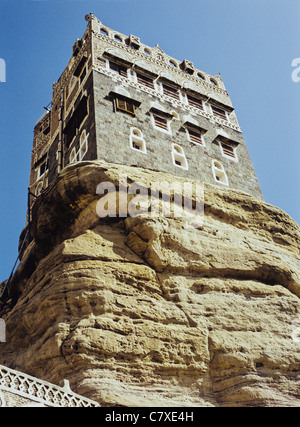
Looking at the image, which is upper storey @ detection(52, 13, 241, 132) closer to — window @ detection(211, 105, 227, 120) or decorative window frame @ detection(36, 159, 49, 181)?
window @ detection(211, 105, 227, 120)

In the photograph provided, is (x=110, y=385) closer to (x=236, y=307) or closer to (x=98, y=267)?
(x=98, y=267)

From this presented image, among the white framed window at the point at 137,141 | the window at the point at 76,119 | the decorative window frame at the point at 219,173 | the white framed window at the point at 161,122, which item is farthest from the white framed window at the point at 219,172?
the window at the point at 76,119

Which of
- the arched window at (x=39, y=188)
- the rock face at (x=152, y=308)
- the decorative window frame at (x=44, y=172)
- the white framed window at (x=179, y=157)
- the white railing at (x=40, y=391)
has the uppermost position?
the decorative window frame at (x=44, y=172)

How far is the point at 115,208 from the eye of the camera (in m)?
15.4

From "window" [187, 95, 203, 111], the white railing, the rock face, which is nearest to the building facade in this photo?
"window" [187, 95, 203, 111]

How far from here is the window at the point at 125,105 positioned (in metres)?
20.4

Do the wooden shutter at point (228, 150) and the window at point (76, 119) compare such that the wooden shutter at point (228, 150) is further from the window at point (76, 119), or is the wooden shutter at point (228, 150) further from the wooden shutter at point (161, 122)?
the window at point (76, 119)

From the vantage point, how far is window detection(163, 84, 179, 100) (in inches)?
940

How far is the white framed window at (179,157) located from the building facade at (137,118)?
43 mm

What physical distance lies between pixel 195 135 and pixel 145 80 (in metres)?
3.53

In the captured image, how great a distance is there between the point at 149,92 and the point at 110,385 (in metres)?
14.5

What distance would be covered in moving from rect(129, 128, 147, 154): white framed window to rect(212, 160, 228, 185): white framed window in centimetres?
333

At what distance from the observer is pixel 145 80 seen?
23.5m

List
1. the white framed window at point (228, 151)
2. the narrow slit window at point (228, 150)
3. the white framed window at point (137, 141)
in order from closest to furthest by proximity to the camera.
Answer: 1. the white framed window at point (137, 141)
2. the white framed window at point (228, 151)
3. the narrow slit window at point (228, 150)
